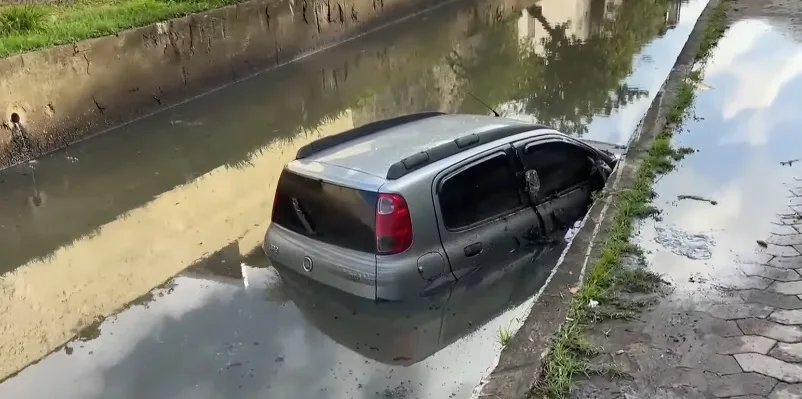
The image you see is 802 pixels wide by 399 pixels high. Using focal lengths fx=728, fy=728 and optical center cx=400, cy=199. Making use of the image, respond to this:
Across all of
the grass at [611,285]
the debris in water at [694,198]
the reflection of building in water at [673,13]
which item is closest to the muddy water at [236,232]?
the grass at [611,285]

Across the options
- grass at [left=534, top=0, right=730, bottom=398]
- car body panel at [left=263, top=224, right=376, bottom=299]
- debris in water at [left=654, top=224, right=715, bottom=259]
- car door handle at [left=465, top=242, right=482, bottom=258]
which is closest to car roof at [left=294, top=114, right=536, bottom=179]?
car body panel at [left=263, top=224, right=376, bottom=299]

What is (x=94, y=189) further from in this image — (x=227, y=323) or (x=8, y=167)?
(x=227, y=323)

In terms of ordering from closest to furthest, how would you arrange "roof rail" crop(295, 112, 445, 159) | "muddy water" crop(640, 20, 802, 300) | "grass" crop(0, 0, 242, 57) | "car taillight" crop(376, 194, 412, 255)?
"car taillight" crop(376, 194, 412, 255) → "muddy water" crop(640, 20, 802, 300) → "roof rail" crop(295, 112, 445, 159) → "grass" crop(0, 0, 242, 57)

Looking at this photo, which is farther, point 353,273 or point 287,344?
point 287,344

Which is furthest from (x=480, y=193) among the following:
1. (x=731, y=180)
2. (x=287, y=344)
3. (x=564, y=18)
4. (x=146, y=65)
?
(x=564, y=18)

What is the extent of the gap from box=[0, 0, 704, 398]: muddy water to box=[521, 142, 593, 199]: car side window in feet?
3.03

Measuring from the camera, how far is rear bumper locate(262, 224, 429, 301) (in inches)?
215

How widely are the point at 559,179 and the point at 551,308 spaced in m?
2.02

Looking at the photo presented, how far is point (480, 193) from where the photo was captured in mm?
5883

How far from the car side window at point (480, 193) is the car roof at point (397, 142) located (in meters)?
0.37

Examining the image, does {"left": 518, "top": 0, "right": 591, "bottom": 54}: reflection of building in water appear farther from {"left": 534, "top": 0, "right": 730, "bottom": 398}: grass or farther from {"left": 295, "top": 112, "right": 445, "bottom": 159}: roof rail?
{"left": 295, "top": 112, "right": 445, "bottom": 159}: roof rail

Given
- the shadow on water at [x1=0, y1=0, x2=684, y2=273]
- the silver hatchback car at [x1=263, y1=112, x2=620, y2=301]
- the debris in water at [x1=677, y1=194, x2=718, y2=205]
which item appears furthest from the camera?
the shadow on water at [x1=0, y1=0, x2=684, y2=273]

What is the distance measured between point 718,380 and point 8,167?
9.46 metres

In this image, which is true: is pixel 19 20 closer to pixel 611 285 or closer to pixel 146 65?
pixel 146 65
